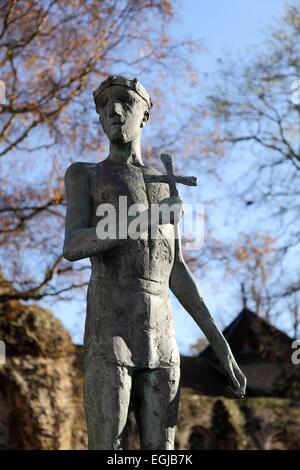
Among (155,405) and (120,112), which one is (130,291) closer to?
(155,405)

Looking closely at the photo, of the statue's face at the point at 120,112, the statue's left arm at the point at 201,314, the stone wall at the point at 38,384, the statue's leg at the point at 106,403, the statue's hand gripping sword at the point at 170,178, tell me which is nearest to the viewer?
the statue's leg at the point at 106,403

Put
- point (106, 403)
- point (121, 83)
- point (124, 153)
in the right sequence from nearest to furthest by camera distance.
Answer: point (106, 403)
point (121, 83)
point (124, 153)

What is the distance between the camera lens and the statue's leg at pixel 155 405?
462cm

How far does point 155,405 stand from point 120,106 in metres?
1.80

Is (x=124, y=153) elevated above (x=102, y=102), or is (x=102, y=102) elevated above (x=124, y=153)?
(x=102, y=102)

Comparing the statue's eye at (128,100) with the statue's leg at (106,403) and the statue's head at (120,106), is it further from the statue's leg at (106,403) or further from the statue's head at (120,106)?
the statue's leg at (106,403)

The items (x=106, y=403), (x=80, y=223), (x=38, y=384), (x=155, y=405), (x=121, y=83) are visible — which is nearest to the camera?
(x=106, y=403)

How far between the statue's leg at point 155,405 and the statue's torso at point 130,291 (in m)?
0.08

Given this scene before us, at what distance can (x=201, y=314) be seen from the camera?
5.03 meters

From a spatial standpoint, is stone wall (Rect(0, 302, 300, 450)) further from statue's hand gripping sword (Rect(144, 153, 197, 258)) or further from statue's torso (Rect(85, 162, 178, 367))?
statue's hand gripping sword (Rect(144, 153, 197, 258))

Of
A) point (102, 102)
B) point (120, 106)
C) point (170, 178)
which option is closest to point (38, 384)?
point (102, 102)

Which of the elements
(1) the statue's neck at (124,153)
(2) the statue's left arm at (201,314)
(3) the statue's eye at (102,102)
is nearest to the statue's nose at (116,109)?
(3) the statue's eye at (102,102)

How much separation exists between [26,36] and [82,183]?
11.7m

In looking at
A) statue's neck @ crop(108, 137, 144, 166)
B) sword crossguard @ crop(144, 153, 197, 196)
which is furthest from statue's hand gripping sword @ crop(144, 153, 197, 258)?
statue's neck @ crop(108, 137, 144, 166)
